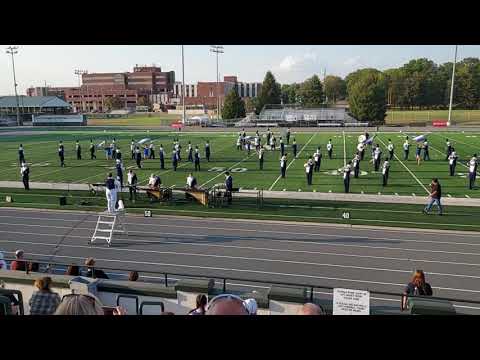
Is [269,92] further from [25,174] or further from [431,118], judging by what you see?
[25,174]

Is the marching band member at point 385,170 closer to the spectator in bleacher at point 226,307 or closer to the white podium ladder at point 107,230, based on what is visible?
the white podium ladder at point 107,230

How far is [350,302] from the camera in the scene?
14.1 ft

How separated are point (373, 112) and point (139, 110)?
59.4m

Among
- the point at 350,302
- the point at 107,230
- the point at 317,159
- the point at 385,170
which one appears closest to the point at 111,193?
the point at 107,230

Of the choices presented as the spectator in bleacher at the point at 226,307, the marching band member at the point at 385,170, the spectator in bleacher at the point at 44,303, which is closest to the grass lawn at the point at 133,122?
the marching band member at the point at 385,170

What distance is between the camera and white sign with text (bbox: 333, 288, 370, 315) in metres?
4.21

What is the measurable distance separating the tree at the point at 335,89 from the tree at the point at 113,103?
5350cm

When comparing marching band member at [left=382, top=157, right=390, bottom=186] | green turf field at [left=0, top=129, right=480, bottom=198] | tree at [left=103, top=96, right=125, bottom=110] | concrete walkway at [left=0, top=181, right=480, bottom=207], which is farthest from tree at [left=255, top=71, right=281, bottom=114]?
concrete walkway at [left=0, top=181, right=480, bottom=207]

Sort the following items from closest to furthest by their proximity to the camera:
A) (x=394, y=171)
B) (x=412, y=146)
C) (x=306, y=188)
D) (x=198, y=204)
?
1. (x=198, y=204)
2. (x=306, y=188)
3. (x=394, y=171)
4. (x=412, y=146)

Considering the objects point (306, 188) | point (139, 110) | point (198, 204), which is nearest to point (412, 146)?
point (306, 188)

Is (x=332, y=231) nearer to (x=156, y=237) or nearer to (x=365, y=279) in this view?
(x=365, y=279)

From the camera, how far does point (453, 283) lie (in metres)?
10.0
